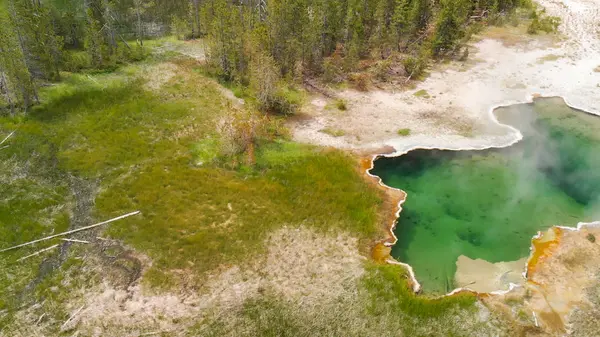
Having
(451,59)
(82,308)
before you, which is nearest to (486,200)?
(451,59)

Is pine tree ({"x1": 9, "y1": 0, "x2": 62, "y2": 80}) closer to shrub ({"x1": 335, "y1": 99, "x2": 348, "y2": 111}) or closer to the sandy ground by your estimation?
the sandy ground

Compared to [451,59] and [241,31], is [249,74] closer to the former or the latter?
[241,31]

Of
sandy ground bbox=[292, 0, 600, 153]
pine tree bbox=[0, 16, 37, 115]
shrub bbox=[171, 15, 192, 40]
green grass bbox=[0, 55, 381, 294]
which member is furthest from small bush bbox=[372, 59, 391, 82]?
pine tree bbox=[0, 16, 37, 115]

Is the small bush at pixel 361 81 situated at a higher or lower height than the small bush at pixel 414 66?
lower

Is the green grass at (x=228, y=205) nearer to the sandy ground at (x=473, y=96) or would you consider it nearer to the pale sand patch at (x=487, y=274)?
the sandy ground at (x=473, y=96)

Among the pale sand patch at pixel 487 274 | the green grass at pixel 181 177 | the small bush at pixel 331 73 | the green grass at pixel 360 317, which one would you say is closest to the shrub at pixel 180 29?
the green grass at pixel 181 177
